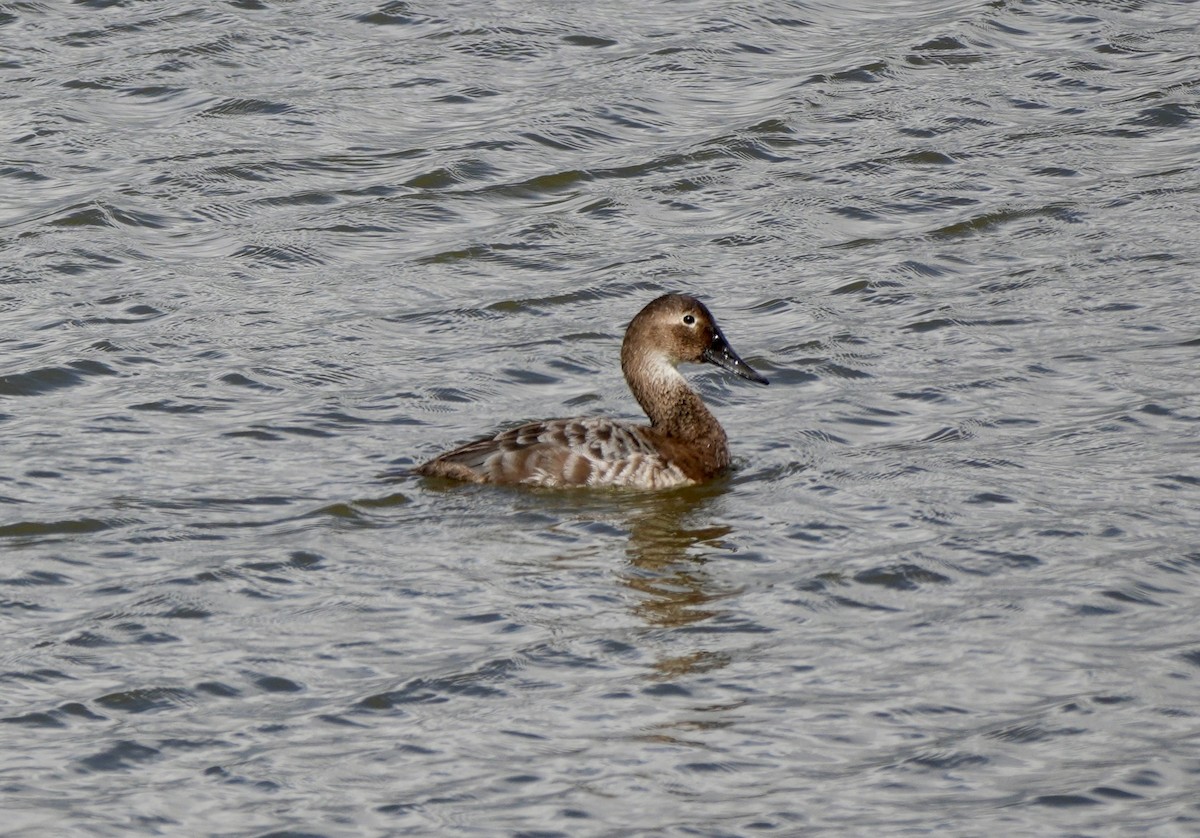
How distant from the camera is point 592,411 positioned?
39.5ft

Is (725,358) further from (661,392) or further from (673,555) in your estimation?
(673,555)

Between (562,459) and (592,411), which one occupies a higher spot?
(562,459)

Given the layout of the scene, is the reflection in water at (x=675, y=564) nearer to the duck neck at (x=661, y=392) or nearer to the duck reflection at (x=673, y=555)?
the duck reflection at (x=673, y=555)

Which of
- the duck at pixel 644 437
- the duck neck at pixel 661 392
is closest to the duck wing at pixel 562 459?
the duck at pixel 644 437

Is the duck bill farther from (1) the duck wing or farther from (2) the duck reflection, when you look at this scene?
(2) the duck reflection

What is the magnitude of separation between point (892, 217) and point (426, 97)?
410 cm

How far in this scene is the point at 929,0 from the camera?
19.2 m

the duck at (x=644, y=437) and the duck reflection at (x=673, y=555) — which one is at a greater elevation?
the duck at (x=644, y=437)

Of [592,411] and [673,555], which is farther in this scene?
[592,411]

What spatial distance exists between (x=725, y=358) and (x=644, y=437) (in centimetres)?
80

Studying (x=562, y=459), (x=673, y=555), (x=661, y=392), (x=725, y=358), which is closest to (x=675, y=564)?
(x=673, y=555)

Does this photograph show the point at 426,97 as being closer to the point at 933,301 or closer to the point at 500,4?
the point at 500,4

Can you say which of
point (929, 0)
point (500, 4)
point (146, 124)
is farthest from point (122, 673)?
point (929, 0)

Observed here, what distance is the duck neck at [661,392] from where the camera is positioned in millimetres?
11430
